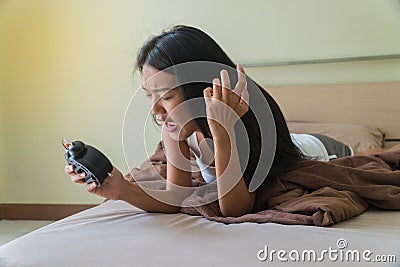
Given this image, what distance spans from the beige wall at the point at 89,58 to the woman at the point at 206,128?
1390mm

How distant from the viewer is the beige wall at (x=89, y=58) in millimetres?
2469

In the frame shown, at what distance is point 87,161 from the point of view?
860 millimetres

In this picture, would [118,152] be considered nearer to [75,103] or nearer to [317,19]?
[75,103]

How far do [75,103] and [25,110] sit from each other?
0.29 meters

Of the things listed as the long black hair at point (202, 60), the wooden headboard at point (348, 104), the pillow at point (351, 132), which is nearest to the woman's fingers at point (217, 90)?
the long black hair at point (202, 60)

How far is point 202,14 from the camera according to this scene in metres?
2.60

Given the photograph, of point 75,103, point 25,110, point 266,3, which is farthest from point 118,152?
point 266,3

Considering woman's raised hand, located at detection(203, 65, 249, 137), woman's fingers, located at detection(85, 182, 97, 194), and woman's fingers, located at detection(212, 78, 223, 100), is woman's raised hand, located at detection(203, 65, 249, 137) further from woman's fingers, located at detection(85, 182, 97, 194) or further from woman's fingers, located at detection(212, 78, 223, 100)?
woman's fingers, located at detection(85, 182, 97, 194)

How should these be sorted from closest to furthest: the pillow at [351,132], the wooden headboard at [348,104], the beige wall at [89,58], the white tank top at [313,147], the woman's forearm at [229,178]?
the woman's forearm at [229,178]
the white tank top at [313,147]
the pillow at [351,132]
the wooden headboard at [348,104]
the beige wall at [89,58]

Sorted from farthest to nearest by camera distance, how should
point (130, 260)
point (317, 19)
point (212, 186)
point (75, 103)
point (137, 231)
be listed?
point (75, 103), point (317, 19), point (212, 186), point (137, 231), point (130, 260)

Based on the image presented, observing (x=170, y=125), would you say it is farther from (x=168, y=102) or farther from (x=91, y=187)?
(x=91, y=187)

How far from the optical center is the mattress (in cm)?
74

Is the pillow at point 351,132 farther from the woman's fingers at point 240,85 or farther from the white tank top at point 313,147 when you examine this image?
the woman's fingers at point 240,85

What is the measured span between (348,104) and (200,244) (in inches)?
65.3
